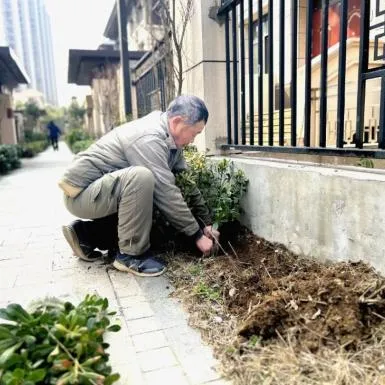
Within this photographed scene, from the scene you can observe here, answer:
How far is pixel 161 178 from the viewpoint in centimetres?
270

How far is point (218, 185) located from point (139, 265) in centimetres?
100

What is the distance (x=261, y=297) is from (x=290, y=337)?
363 millimetres

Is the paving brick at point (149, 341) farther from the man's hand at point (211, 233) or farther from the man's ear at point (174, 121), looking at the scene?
the man's ear at point (174, 121)

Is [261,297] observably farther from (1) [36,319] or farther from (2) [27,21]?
(2) [27,21]

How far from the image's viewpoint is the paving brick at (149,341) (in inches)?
73.7

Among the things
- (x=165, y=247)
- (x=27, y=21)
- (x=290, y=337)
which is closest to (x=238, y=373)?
(x=290, y=337)

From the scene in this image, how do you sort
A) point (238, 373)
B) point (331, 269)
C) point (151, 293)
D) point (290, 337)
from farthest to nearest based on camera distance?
point (151, 293) < point (331, 269) < point (290, 337) < point (238, 373)

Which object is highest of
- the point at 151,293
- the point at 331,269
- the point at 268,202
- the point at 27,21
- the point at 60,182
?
the point at 27,21

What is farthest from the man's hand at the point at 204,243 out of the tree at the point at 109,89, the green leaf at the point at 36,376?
the tree at the point at 109,89

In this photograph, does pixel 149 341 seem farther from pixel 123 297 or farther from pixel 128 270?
pixel 128 270

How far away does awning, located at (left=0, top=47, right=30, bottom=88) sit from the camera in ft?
42.8

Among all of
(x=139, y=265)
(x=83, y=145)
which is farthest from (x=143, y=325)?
(x=83, y=145)

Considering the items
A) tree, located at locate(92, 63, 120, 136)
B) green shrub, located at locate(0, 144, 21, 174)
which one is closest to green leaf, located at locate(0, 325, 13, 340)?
green shrub, located at locate(0, 144, 21, 174)

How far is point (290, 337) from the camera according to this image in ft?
5.66
